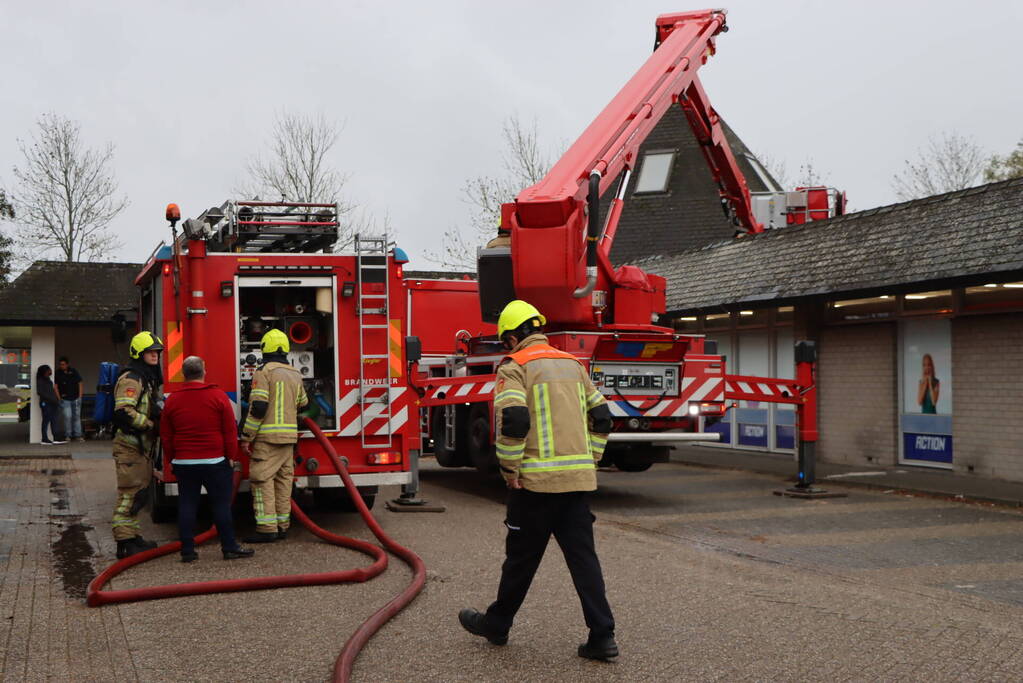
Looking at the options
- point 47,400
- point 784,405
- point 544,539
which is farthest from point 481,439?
point 47,400

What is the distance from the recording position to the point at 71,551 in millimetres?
8742

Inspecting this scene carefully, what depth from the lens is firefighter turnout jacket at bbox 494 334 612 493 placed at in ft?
17.6

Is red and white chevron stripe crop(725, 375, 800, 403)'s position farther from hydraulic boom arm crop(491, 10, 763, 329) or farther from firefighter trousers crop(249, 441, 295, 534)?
firefighter trousers crop(249, 441, 295, 534)

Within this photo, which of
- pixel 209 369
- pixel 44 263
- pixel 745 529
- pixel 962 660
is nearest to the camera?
pixel 962 660

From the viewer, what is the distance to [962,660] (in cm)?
535

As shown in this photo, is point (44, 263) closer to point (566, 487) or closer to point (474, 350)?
point (474, 350)

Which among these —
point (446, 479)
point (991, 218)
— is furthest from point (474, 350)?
point (991, 218)

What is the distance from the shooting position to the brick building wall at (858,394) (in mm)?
15289

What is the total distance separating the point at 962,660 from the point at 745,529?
15.7 feet

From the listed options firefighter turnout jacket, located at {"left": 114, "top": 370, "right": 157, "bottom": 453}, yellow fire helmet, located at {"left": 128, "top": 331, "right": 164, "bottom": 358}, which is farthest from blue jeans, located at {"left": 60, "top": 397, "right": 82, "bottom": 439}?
firefighter turnout jacket, located at {"left": 114, "top": 370, "right": 157, "bottom": 453}

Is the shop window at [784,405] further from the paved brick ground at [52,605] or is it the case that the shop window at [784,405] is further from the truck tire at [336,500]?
the paved brick ground at [52,605]

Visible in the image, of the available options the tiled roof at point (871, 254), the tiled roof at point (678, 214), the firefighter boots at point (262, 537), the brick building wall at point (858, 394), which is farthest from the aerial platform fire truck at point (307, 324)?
the tiled roof at point (678, 214)

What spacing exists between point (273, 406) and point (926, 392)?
31.9 ft

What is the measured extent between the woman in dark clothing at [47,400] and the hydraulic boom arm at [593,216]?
1221cm
